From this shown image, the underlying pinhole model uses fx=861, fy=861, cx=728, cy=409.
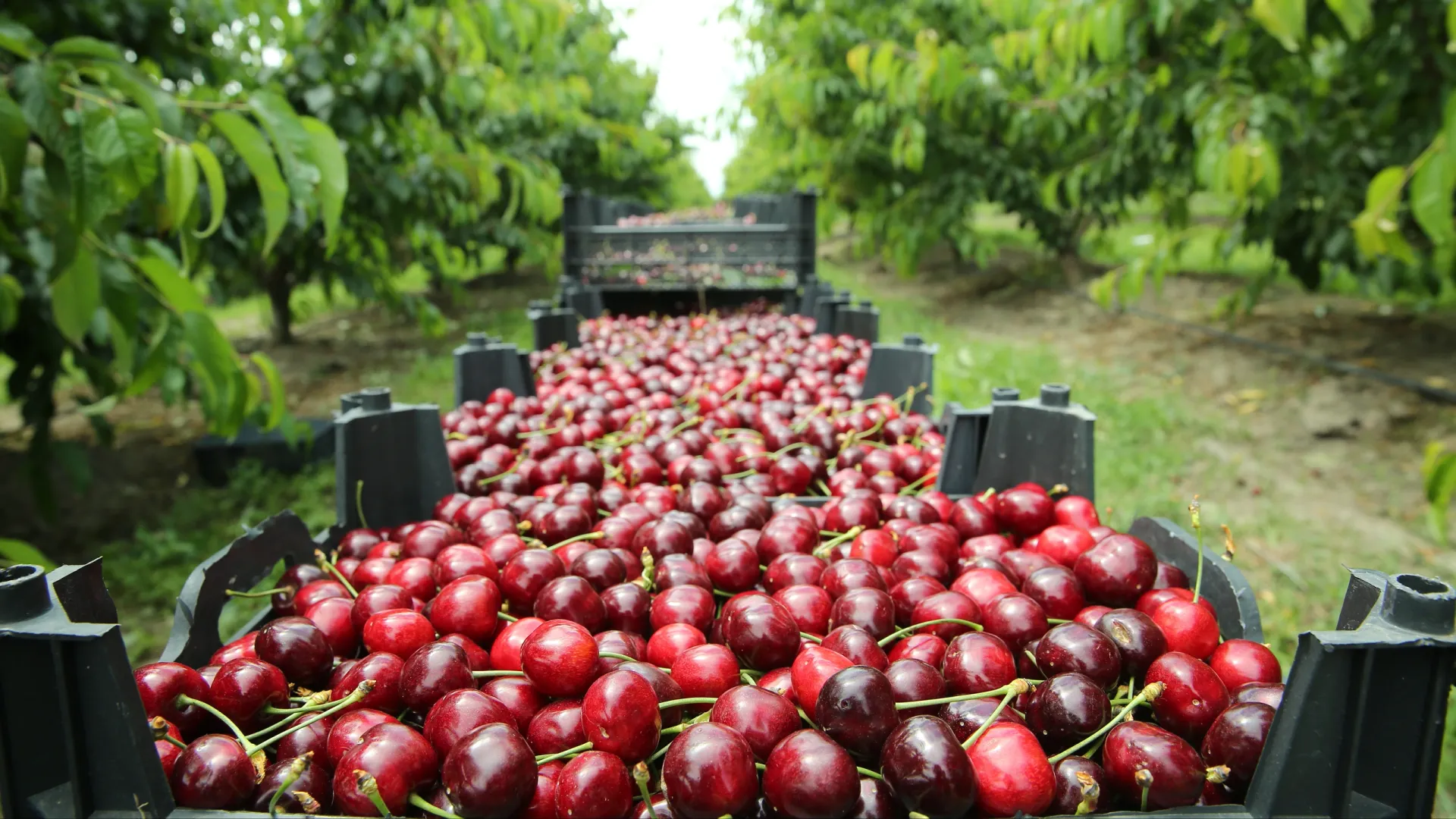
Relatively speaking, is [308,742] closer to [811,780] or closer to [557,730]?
[557,730]

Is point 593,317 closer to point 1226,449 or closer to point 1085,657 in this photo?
point 1226,449

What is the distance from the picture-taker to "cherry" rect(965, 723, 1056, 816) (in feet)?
2.90

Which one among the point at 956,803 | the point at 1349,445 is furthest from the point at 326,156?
the point at 1349,445

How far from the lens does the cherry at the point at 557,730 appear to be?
39.0 inches

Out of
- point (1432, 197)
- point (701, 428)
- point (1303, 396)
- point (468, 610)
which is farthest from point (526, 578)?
point (1303, 396)

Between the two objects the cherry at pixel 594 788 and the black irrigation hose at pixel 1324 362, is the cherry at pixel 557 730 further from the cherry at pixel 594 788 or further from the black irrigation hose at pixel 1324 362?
the black irrigation hose at pixel 1324 362

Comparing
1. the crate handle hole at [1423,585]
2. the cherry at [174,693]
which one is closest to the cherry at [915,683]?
the crate handle hole at [1423,585]

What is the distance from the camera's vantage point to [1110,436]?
5.48m

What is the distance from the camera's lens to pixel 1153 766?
0.89m

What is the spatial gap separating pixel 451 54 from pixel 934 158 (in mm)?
6703

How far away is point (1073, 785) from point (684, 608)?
0.57 m

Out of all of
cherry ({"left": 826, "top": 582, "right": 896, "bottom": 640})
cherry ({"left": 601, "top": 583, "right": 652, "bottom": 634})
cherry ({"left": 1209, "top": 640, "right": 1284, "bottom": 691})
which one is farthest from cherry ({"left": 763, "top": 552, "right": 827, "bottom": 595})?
cherry ({"left": 1209, "top": 640, "right": 1284, "bottom": 691})

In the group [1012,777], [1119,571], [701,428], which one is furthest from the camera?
[701,428]

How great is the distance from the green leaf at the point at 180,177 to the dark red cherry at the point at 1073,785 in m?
1.66
